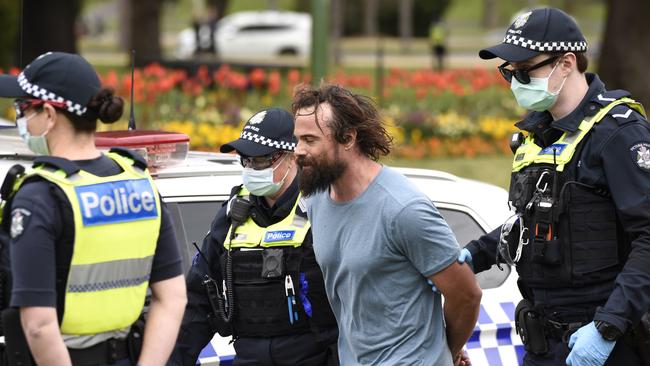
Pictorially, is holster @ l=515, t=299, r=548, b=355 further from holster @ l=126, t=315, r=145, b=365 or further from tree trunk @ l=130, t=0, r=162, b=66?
tree trunk @ l=130, t=0, r=162, b=66

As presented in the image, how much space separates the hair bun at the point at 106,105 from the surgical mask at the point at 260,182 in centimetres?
104

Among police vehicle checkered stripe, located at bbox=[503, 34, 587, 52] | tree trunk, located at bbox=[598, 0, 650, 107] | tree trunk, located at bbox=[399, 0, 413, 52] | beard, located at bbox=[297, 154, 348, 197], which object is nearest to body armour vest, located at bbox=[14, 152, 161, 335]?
beard, located at bbox=[297, 154, 348, 197]

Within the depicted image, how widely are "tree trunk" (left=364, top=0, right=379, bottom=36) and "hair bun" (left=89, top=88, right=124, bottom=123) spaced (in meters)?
58.5

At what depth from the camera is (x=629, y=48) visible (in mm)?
19125

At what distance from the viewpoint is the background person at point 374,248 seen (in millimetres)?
3693

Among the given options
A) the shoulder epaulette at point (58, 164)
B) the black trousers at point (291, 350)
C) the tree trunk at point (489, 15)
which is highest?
the shoulder epaulette at point (58, 164)

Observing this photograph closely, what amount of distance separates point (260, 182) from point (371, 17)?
58167 mm

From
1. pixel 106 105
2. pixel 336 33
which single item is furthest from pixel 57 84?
pixel 336 33

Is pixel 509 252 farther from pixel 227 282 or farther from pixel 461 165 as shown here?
pixel 461 165

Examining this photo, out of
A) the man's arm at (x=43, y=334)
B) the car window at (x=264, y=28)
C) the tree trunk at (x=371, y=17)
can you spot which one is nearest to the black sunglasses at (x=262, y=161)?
the man's arm at (x=43, y=334)

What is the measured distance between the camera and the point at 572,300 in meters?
4.07

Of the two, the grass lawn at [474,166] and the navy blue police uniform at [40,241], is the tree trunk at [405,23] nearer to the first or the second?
the grass lawn at [474,166]

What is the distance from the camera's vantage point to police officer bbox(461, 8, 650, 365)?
3.87m

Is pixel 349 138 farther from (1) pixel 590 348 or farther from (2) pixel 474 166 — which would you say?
(2) pixel 474 166
